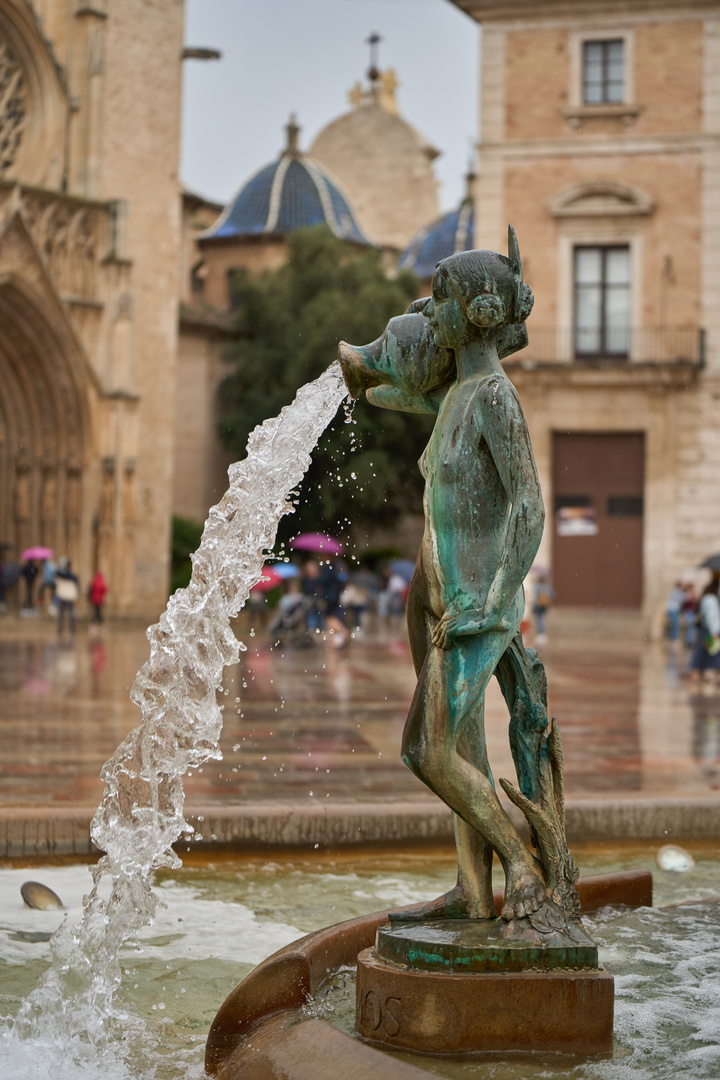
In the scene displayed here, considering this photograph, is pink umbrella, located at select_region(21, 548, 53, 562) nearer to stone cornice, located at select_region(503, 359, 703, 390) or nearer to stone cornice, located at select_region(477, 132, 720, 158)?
stone cornice, located at select_region(503, 359, 703, 390)

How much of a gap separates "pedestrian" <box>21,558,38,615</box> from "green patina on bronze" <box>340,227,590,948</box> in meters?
28.8

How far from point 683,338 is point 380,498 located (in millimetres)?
13924

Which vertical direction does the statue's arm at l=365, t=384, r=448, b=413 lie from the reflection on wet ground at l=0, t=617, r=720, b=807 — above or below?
above

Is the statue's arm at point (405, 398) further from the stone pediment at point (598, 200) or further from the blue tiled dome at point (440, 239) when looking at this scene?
the blue tiled dome at point (440, 239)

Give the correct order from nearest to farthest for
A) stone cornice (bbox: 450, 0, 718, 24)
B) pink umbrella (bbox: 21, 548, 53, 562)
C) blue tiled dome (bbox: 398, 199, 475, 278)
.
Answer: pink umbrella (bbox: 21, 548, 53, 562) < stone cornice (bbox: 450, 0, 718, 24) < blue tiled dome (bbox: 398, 199, 475, 278)

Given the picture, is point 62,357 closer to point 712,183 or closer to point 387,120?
point 712,183

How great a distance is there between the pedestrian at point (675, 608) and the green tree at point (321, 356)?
1337 cm

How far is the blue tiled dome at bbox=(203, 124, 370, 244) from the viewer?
170 feet

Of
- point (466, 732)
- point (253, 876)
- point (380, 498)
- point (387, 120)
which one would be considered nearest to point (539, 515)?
point (466, 732)

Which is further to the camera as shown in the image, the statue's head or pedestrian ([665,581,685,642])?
pedestrian ([665,581,685,642])

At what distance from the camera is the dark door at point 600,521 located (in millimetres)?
31828

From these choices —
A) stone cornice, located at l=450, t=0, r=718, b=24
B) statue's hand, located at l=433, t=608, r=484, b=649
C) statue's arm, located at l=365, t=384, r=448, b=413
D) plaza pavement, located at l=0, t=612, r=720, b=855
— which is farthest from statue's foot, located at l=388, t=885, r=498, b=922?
stone cornice, located at l=450, t=0, r=718, b=24

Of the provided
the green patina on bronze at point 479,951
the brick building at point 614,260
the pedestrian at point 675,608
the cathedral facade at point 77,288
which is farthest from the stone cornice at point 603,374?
the green patina on bronze at point 479,951

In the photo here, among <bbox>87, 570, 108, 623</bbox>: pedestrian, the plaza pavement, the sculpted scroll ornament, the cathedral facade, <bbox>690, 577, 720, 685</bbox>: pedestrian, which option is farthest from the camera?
the sculpted scroll ornament
